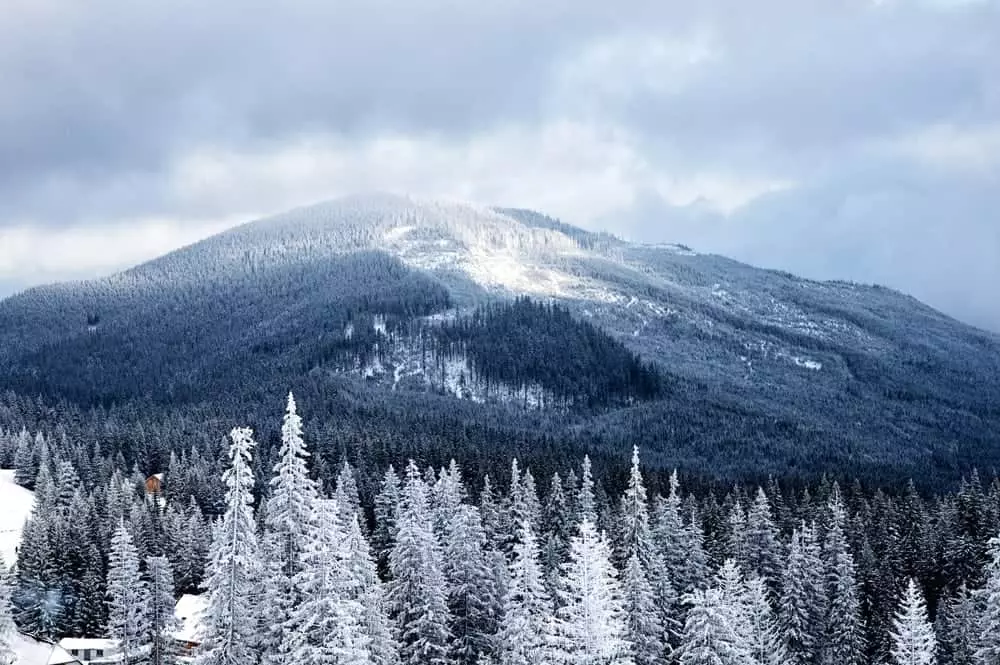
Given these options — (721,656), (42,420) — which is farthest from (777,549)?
(42,420)

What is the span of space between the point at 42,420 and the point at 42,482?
68.7 meters

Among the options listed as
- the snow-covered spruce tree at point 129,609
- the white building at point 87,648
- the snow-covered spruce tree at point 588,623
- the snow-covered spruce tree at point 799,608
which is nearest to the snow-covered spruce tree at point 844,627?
the snow-covered spruce tree at point 799,608

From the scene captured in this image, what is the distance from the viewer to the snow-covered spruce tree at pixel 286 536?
3238 cm

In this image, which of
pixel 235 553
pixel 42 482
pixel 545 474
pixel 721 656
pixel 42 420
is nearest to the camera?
pixel 235 553

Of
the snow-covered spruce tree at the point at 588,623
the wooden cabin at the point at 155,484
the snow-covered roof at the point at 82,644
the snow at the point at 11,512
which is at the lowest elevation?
the snow-covered roof at the point at 82,644

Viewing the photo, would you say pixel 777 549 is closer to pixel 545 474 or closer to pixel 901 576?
pixel 901 576

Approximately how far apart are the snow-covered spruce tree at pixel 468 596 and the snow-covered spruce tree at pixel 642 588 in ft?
26.0

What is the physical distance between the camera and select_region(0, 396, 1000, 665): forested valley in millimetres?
32469

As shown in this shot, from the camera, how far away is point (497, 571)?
2157 inches

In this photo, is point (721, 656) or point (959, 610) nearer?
point (721, 656)

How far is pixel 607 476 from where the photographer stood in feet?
380

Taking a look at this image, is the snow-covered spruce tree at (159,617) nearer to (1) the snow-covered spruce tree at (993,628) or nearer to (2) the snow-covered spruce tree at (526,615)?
(2) the snow-covered spruce tree at (526,615)

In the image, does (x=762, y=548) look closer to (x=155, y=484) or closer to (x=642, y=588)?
(x=642, y=588)

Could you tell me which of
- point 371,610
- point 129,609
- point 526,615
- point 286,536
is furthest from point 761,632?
point 129,609
